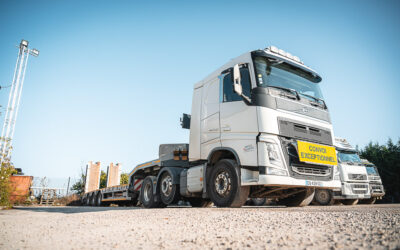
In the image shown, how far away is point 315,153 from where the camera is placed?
4.82 m

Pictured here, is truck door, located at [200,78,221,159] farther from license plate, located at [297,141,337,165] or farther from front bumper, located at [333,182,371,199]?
front bumper, located at [333,182,371,199]

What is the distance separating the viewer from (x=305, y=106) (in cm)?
515

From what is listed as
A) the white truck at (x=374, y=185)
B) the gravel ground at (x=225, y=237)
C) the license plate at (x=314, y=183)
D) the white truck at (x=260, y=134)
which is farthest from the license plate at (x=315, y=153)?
the white truck at (x=374, y=185)

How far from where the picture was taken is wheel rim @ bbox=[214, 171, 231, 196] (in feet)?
16.4

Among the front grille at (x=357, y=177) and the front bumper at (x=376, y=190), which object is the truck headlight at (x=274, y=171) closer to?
the front grille at (x=357, y=177)

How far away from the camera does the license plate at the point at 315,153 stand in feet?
15.2

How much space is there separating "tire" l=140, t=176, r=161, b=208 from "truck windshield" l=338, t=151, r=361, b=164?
7.03m

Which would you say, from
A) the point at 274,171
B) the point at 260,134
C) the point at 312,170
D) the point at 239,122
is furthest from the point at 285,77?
the point at 274,171

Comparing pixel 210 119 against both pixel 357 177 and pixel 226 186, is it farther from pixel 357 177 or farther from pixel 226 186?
pixel 357 177

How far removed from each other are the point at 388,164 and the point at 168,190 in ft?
66.3

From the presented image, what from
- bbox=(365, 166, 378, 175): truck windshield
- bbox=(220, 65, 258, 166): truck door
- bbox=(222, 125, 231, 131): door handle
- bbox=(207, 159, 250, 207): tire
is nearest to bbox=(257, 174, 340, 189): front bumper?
bbox=(220, 65, 258, 166): truck door

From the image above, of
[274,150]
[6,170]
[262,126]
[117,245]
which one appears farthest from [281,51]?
[6,170]

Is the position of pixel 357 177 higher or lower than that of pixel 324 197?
higher

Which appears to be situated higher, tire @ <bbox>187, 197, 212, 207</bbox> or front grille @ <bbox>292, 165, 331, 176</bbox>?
front grille @ <bbox>292, 165, 331, 176</bbox>
